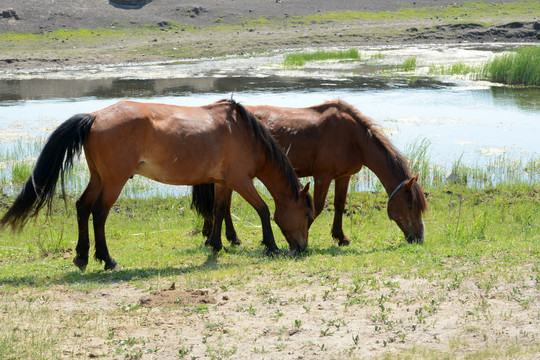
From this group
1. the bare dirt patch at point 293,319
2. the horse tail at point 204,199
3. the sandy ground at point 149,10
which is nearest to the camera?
the bare dirt patch at point 293,319

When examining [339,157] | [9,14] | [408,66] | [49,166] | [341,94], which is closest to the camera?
[49,166]

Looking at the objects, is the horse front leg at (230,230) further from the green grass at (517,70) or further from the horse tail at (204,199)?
the green grass at (517,70)

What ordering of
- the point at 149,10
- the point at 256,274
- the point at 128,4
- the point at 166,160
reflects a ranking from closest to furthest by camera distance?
1. the point at 256,274
2. the point at 166,160
3. the point at 149,10
4. the point at 128,4

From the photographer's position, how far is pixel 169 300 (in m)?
5.93

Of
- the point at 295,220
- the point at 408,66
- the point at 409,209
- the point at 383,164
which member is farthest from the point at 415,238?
the point at 408,66

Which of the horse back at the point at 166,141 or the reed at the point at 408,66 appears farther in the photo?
the reed at the point at 408,66

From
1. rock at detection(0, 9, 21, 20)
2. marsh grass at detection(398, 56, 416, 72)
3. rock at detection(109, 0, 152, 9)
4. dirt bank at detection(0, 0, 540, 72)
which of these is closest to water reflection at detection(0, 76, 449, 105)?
marsh grass at detection(398, 56, 416, 72)

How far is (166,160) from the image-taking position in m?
7.44

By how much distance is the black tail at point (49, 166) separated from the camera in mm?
6930

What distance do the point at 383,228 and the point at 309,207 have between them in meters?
2.27

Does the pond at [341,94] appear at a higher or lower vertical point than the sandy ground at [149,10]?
lower

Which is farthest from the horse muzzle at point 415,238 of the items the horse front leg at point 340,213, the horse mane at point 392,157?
the horse front leg at point 340,213

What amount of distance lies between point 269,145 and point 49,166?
2612 mm

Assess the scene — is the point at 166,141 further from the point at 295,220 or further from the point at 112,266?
the point at 295,220
